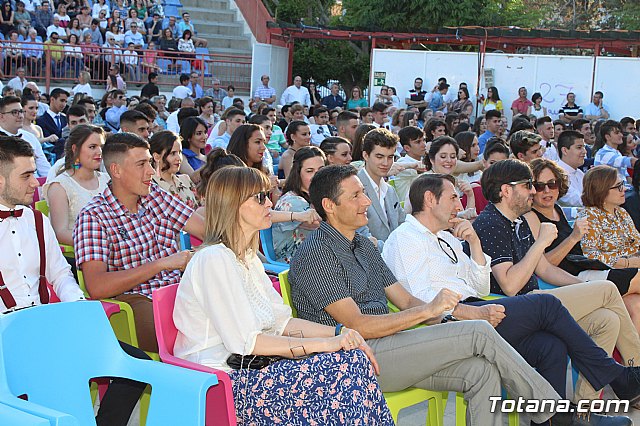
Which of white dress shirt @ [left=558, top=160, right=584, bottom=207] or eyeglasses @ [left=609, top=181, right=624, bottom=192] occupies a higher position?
eyeglasses @ [left=609, top=181, right=624, bottom=192]

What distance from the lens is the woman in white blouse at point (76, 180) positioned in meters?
4.82

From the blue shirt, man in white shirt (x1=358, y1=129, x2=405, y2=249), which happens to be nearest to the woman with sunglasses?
man in white shirt (x1=358, y1=129, x2=405, y2=249)

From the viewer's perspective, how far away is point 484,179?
4875 mm

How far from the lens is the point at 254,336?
324 cm

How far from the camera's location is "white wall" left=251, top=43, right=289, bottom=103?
67.4 feet

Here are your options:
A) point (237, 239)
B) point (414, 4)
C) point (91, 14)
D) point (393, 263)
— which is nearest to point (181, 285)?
point (237, 239)

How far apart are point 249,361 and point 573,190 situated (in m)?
5.40

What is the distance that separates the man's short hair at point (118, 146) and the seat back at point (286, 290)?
1083 mm

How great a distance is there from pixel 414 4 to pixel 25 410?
25522 millimetres

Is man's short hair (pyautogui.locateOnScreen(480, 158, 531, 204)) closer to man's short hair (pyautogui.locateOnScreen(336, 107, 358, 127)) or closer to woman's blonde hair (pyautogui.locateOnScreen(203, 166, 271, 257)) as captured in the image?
woman's blonde hair (pyautogui.locateOnScreen(203, 166, 271, 257))

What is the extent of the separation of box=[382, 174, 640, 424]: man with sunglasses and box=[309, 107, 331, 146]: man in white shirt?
750cm

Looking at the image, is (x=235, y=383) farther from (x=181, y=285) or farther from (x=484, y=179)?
(x=484, y=179)

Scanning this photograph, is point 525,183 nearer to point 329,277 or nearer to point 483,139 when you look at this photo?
point 329,277

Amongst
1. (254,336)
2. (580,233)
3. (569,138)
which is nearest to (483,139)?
(569,138)
